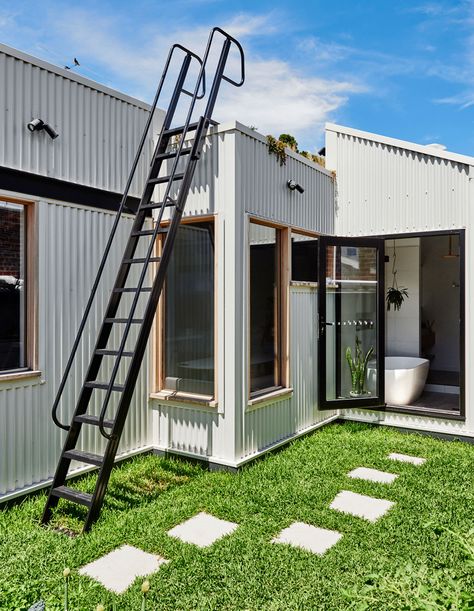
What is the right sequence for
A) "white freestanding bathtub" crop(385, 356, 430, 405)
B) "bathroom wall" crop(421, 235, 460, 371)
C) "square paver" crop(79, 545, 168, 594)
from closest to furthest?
"square paver" crop(79, 545, 168, 594)
"white freestanding bathtub" crop(385, 356, 430, 405)
"bathroom wall" crop(421, 235, 460, 371)

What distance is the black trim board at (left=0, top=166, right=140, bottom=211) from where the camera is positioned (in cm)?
340

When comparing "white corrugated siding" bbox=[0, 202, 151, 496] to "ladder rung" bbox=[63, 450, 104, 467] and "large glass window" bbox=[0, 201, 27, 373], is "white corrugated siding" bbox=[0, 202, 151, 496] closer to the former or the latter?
"large glass window" bbox=[0, 201, 27, 373]

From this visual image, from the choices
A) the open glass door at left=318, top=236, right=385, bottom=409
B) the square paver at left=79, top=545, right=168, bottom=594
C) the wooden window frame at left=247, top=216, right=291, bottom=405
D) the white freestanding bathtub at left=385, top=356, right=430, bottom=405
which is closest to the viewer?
the square paver at left=79, top=545, right=168, bottom=594

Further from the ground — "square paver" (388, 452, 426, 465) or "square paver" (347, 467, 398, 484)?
"square paver" (388, 452, 426, 465)

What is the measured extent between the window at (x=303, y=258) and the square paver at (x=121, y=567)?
3.02m

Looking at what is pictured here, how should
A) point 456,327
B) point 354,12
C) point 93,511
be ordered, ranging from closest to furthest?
point 93,511 < point 354,12 < point 456,327

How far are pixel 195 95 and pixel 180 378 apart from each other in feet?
8.02

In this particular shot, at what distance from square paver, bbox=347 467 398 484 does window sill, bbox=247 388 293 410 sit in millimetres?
942

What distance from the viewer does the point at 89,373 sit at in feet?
11.5

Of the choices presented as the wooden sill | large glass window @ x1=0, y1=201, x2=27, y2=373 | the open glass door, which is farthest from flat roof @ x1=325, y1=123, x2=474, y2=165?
the wooden sill

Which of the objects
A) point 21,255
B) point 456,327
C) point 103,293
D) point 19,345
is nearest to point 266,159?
point 103,293

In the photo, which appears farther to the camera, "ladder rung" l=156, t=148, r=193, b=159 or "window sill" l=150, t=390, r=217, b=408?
"window sill" l=150, t=390, r=217, b=408

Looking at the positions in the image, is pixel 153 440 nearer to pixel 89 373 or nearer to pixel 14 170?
pixel 89 373

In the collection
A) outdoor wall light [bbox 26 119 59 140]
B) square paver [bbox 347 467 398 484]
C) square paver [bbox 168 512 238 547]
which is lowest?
square paver [bbox 168 512 238 547]
